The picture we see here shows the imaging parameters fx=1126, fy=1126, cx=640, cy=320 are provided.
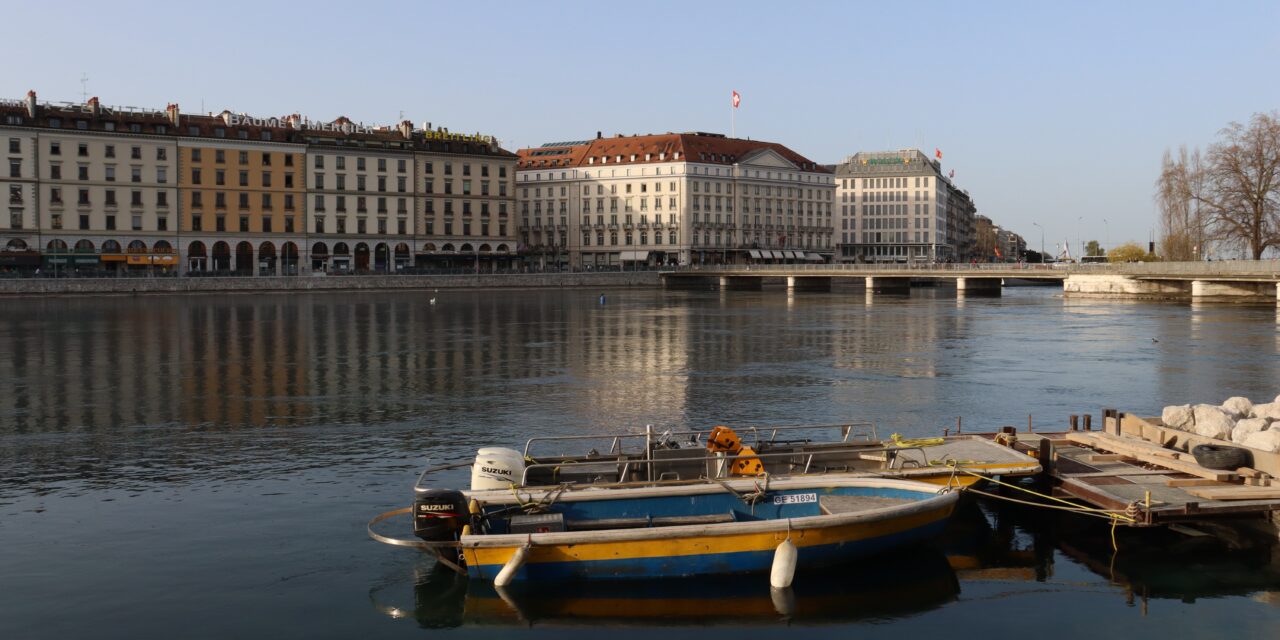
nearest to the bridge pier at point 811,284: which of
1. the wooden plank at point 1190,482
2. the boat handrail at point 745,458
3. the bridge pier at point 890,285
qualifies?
the bridge pier at point 890,285

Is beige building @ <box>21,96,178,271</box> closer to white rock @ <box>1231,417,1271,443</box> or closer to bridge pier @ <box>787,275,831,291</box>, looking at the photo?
bridge pier @ <box>787,275,831,291</box>

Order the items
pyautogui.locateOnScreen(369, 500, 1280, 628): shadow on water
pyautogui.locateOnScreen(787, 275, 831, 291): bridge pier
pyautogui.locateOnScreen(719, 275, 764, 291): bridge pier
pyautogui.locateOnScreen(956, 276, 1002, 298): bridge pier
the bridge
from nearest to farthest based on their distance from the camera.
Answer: pyautogui.locateOnScreen(369, 500, 1280, 628): shadow on water → the bridge → pyautogui.locateOnScreen(956, 276, 1002, 298): bridge pier → pyautogui.locateOnScreen(787, 275, 831, 291): bridge pier → pyautogui.locateOnScreen(719, 275, 764, 291): bridge pier

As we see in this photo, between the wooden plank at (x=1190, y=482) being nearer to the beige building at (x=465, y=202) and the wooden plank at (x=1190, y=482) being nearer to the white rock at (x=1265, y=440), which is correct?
the white rock at (x=1265, y=440)

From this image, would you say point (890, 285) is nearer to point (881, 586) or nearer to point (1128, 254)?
point (1128, 254)

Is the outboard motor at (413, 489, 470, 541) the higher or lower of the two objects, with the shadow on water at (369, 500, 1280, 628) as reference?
higher

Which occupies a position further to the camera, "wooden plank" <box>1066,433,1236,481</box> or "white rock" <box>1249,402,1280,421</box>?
"white rock" <box>1249,402,1280,421</box>

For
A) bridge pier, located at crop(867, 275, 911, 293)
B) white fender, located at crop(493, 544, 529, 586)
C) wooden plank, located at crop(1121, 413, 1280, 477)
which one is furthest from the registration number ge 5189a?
bridge pier, located at crop(867, 275, 911, 293)

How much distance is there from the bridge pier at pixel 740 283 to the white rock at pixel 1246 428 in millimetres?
135421

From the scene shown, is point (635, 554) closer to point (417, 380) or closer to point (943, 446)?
point (943, 446)

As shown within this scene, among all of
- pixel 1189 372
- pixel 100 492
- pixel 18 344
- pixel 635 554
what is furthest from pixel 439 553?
pixel 18 344

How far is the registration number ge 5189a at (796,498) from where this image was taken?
19.4 meters

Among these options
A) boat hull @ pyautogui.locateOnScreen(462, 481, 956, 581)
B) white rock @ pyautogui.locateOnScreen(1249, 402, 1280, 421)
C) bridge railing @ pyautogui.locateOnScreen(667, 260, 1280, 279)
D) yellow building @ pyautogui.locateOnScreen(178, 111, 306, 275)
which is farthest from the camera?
yellow building @ pyautogui.locateOnScreen(178, 111, 306, 275)

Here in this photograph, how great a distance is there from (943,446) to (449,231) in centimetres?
13312

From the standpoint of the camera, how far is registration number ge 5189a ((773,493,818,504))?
63.6 feet
